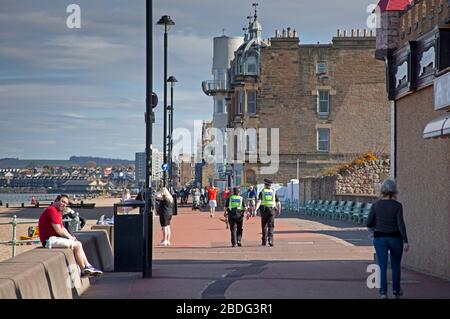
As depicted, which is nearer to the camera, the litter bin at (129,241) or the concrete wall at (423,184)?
the concrete wall at (423,184)

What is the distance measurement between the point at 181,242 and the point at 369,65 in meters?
43.6

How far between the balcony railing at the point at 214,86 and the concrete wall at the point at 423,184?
246 feet

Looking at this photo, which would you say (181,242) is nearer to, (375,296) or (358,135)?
(375,296)

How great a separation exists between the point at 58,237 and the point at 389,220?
525 centimetres

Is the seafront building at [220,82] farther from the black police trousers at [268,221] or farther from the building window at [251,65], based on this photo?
the black police trousers at [268,221]

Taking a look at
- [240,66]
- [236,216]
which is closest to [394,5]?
[236,216]

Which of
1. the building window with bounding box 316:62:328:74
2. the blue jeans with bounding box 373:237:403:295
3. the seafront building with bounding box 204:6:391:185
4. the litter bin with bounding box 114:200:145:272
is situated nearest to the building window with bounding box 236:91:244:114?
the seafront building with bounding box 204:6:391:185

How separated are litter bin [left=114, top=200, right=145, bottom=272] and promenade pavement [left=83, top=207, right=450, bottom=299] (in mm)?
267

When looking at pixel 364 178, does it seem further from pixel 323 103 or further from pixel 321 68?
pixel 321 68

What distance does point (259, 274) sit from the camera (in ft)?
56.4

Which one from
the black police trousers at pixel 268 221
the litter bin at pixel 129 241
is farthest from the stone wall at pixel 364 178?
the litter bin at pixel 129 241

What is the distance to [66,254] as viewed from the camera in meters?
14.2

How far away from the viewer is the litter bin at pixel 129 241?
17.6 m
